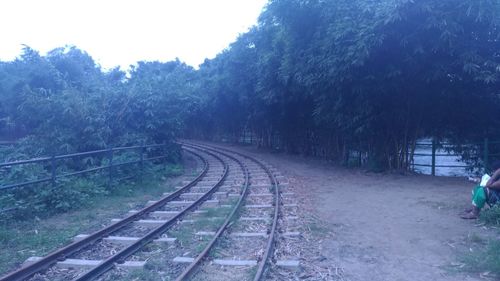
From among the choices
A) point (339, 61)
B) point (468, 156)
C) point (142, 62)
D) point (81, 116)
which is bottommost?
point (468, 156)

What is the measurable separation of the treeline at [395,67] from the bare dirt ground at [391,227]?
2120mm

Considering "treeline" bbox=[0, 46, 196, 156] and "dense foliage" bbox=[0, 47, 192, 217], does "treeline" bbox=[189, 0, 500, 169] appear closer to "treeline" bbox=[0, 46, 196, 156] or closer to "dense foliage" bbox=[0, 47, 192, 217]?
"treeline" bbox=[0, 46, 196, 156]

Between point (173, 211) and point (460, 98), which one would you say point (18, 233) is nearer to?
point (173, 211)

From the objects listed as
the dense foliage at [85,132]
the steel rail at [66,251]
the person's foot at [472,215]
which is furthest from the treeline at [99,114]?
the person's foot at [472,215]

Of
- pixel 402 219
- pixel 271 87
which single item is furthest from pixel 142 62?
pixel 402 219

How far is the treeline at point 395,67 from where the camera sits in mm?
12820

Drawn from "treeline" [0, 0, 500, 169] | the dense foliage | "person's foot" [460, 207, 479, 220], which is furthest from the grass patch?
"person's foot" [460, 207, 479, 220]

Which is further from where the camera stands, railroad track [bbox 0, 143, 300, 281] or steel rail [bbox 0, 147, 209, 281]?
railroad track [bbox 0, 143, 300, 281]

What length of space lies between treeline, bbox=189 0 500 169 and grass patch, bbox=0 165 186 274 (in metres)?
7.00

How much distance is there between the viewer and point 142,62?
6994cm

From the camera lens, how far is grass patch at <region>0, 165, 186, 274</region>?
705cm

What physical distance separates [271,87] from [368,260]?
17987 mm

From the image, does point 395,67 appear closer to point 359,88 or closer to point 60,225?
point 359,88

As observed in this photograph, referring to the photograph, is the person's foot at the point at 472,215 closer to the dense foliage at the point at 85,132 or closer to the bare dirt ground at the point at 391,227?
the bare dirt ground at the point at 391,227
